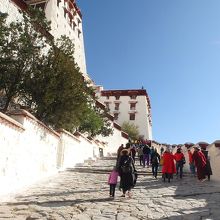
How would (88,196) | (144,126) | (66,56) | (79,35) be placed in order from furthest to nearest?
(144,126), (79,35), (66,56), (88,196)

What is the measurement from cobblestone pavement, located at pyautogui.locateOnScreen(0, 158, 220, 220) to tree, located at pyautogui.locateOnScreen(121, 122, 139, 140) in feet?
170

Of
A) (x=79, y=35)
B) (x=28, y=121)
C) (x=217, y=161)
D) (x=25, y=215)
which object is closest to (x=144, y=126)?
(x=79, y=35)

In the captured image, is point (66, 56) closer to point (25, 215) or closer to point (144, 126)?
point (25, 215)

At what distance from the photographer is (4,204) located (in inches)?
343

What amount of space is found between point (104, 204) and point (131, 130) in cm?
5682

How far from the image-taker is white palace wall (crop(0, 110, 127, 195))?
34.8ft

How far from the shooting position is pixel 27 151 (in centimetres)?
1270

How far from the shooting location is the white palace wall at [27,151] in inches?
417

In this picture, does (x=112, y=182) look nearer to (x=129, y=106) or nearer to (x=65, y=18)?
(x=65, y=18)

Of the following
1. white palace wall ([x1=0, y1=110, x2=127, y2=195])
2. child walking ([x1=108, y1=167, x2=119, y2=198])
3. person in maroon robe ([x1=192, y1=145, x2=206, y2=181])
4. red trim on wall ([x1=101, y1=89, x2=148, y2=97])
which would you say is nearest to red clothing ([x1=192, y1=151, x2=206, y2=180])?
person in maroon robe ([x1=192, y1=145, x2=206, y2=181])

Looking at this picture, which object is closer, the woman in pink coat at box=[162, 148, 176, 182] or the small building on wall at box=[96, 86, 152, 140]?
the woman in pink coat at box=[162, 148, 176, 182]

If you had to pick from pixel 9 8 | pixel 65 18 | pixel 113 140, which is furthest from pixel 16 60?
pixel 113 140

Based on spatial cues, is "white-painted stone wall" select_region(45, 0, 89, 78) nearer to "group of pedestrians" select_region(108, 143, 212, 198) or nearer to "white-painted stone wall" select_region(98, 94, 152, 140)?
"white-painted stone wall" select_region(98, 94, 152, 140)

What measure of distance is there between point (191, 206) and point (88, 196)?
3140 mm
